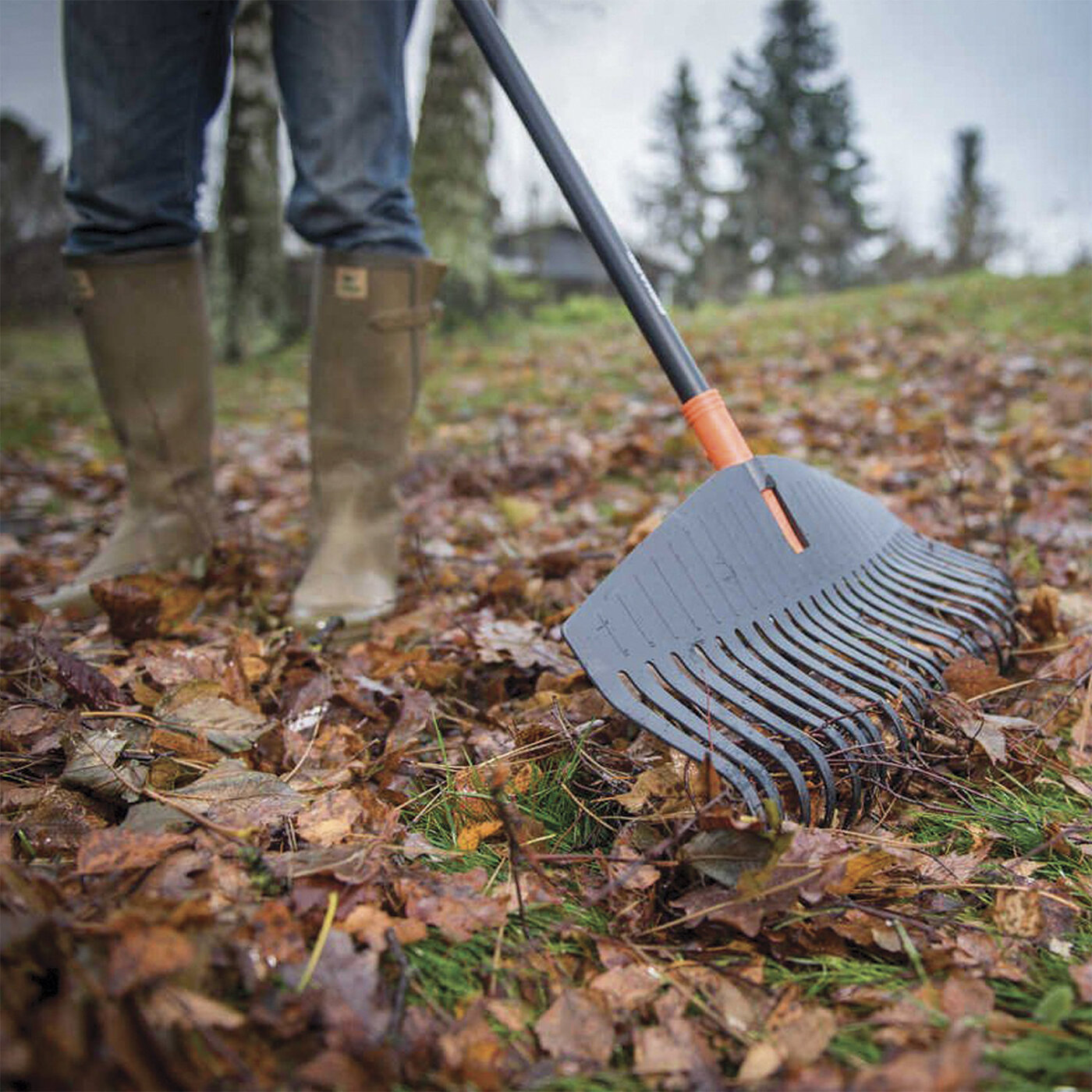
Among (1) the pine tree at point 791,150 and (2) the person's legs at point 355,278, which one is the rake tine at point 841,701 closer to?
(2) the person's legs at point 355,278

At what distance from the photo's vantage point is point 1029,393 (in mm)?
4008

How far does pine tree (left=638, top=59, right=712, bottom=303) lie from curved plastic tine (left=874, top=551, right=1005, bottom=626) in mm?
33505

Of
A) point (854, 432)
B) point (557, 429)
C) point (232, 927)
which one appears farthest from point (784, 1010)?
point (557, 429)

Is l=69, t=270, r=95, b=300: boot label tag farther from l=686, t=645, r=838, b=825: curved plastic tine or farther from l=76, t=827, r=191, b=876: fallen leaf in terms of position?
l=686, t=645, r=838, b=825: curved plastic tine

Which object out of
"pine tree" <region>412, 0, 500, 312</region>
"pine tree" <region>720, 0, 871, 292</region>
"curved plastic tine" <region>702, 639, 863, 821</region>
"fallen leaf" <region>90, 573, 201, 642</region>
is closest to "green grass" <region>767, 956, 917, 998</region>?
"curved plastic tine" <region>702, 639, 863, 821</region>

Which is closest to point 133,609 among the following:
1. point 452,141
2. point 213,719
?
point 213,719

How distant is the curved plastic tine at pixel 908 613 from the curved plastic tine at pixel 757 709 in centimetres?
38

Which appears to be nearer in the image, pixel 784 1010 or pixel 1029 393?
pixel 784 1010

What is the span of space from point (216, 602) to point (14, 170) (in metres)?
20.5

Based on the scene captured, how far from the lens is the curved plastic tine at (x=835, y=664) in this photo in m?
1.15

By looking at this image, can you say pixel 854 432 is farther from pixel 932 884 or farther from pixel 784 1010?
pixel 784 1010

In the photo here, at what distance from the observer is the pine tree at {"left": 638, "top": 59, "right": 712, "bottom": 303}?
33969 mm

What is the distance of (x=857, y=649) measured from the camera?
1259mm

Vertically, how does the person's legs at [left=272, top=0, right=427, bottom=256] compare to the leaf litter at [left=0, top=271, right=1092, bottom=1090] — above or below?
above
